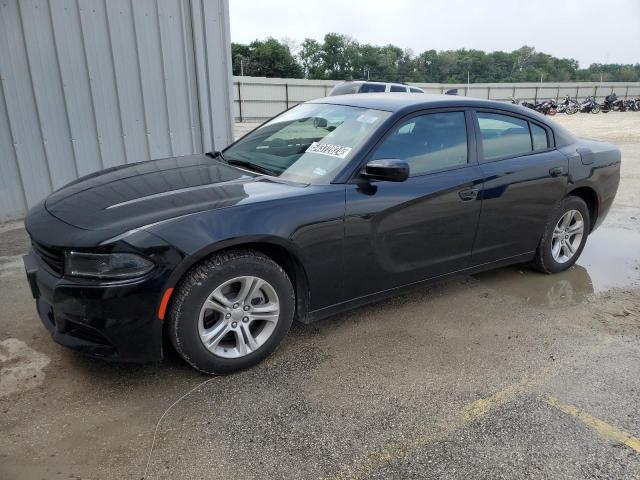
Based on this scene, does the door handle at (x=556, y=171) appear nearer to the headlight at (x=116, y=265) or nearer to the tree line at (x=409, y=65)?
the headlight at (x=116, y=265)

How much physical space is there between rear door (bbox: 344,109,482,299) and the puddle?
85 cm

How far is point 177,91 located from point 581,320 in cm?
578

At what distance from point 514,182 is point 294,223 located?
6.42ft

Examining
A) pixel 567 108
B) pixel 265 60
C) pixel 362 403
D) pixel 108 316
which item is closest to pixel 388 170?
pixel 362 403

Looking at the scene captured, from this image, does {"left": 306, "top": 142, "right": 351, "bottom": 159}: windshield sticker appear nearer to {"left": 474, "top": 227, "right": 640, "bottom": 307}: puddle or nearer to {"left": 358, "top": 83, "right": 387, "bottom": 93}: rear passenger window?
{"left": 474, "top": 227, "right": 640, "bottom": 307}: puddle

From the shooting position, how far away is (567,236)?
4469 millimetres

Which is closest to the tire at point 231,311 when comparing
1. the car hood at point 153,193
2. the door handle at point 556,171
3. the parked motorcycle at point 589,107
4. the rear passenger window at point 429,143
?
the car hood at point 153,193

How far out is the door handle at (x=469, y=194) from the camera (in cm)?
349

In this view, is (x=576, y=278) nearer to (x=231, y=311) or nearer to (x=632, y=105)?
(x=231, y=311)

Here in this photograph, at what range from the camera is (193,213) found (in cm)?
258

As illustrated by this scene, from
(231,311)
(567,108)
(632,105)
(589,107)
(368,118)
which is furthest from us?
(632,105)

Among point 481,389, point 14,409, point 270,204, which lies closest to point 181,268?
point 270,204

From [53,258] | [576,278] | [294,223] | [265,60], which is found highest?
[265,60]

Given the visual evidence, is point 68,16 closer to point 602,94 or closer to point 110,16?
point 110,16
